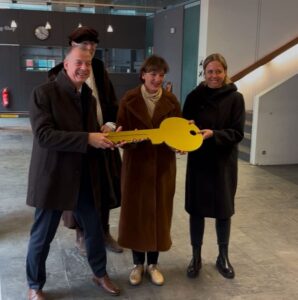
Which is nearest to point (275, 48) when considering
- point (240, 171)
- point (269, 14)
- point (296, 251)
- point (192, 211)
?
point (269, 14)

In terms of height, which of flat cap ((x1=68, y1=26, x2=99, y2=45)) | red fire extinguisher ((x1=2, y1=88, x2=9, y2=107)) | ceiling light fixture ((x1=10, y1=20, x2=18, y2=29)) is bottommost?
red fire extinguisher ((x1=2, y1=88, x2=9, y2=107))

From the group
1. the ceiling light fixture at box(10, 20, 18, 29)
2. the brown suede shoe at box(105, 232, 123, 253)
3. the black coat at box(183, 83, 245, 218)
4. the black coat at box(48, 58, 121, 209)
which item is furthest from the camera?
the ceiling light fixture at box(10, 20, 18, 29)

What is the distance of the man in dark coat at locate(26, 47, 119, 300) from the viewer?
2176 mm

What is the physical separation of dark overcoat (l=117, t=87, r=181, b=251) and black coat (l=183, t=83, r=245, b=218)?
0.19 m

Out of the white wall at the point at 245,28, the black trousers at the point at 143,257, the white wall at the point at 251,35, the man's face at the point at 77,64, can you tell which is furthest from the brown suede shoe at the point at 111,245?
the white wall at the point at 245,28

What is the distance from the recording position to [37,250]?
2.38 m

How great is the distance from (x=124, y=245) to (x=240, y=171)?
3.55 metres

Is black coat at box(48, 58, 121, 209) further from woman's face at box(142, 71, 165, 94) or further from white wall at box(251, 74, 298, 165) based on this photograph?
white wall at box(251, 74, 298, 165)

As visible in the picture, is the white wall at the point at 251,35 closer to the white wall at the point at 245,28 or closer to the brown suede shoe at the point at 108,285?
the white wall at the point at 245,28

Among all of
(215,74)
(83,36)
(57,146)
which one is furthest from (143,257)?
(83,36)

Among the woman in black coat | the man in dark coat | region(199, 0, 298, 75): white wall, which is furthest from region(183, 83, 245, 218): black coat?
region(199, 0, 298, 75): white wall

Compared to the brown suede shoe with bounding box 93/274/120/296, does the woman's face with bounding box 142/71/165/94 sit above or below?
above

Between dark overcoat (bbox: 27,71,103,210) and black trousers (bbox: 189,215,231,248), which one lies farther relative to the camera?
black trousers (bbox: 189,215,231,248)

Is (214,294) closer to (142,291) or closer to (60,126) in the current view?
(142,291)
